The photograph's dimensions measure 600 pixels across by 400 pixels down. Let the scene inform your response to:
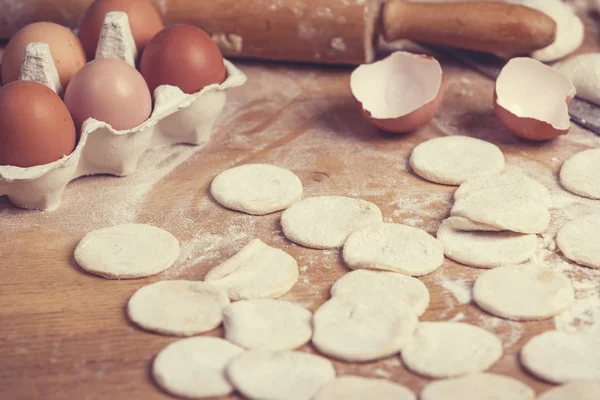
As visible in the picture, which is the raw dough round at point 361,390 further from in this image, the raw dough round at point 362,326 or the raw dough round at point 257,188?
the raw dough round at point 257,188

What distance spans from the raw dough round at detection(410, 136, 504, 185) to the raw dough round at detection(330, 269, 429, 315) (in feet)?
1.31

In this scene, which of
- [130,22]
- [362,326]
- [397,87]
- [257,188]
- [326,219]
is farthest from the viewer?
[397,87]

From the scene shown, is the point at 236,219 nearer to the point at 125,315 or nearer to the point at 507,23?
the point at 125,315

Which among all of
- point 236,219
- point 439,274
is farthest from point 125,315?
point 439,274

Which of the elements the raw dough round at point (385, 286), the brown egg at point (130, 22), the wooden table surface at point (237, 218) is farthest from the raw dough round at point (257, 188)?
the brown egg at point (130, 22)

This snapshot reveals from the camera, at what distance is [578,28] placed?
241cm

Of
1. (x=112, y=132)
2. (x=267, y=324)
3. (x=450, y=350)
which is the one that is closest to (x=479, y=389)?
(x=450, y=350)

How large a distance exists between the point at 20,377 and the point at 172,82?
32.1 inches

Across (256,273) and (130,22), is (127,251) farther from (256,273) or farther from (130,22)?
(130,22)

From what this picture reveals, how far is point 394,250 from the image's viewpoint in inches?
59.9

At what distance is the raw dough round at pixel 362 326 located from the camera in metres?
1.29

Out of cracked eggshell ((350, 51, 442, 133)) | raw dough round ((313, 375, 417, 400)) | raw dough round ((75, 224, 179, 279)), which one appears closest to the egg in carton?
raw dough round ((75, 224, 179, 279))

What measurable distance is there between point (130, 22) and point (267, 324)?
0.95 m

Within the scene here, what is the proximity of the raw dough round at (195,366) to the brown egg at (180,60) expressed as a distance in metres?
0.73
